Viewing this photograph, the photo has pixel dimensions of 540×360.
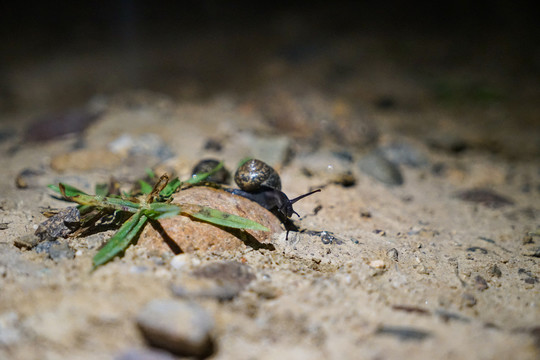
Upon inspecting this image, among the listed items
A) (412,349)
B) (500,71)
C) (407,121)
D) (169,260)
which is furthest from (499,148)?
(169,260)

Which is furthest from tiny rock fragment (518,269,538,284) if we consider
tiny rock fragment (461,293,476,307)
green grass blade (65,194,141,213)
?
green grass blade (65,194,141,213)

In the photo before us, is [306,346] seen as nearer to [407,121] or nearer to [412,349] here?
[412,349]

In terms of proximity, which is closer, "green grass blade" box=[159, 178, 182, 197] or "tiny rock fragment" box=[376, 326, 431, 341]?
"tiny rock fragment" box=[376, 326, 431, 341]

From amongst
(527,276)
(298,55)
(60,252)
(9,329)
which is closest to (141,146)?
(60,252)

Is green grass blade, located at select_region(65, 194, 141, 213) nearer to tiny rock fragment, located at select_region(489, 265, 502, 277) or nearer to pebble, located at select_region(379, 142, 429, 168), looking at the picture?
tiny rock fragment, located at select_region(489, 265, 502, 277)

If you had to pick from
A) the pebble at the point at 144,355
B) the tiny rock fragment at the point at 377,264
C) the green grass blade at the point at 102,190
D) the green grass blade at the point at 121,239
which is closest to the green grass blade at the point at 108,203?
the green grass blade at the point at 121,239

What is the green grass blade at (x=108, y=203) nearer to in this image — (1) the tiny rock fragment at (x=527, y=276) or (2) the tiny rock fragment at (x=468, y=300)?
(2) the tiny rock fragment at (x=468, y=300)
